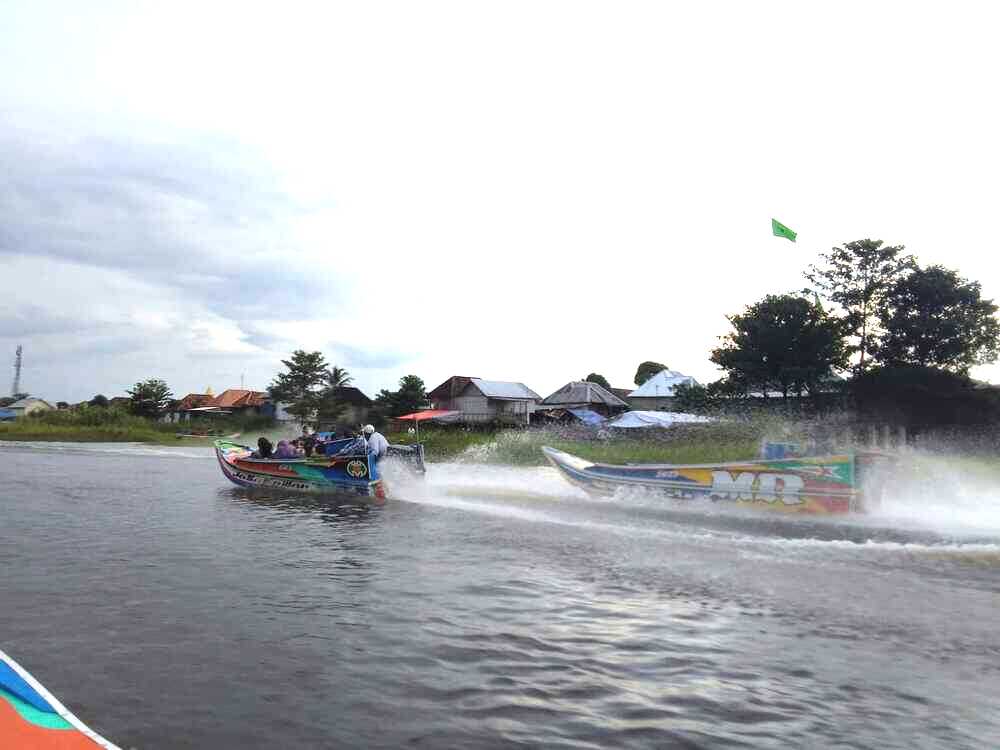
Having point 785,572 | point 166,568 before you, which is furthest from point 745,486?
point 166,568

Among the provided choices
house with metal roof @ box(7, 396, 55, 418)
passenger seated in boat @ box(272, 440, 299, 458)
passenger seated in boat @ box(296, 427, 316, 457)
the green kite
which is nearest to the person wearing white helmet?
passenger seated in boat @ box(296, 427, 316, 457)

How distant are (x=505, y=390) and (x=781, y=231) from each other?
53.5 m

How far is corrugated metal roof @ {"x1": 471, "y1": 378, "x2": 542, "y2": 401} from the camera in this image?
224 ft

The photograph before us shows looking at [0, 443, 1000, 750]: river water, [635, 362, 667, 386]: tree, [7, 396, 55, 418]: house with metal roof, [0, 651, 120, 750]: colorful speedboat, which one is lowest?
[0, 443, 1000, 750]: river water

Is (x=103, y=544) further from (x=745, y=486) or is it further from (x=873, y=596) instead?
(x=745, y=486)

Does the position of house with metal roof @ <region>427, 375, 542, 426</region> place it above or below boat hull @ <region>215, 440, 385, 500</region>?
above

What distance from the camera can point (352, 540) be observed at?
1298 cm

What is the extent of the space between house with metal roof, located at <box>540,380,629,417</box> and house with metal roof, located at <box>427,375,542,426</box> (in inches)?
90.4

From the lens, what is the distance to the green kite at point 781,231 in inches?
680

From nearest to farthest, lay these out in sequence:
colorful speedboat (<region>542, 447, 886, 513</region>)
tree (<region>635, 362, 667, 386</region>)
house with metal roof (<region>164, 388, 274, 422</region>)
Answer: colorful speedboat (<region>542, 447, 886, 513</region>) < house with metal roof (<region>164, 388, 274, 422</region>) < tree (<region>635, 362, 667, 386</region>)

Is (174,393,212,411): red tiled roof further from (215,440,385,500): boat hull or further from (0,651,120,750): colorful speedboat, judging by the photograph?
(0,651,120,750): colorful speedboat

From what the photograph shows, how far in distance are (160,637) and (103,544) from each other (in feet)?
20.1

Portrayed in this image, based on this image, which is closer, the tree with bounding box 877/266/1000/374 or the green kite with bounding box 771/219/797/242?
the green kite with bounding box 771/219/797/242

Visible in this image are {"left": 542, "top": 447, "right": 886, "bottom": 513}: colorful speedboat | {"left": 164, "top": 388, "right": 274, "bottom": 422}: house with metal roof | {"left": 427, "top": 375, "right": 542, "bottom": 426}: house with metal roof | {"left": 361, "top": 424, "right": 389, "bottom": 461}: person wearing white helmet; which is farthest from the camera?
{"left": 164, "top": 388, "right": 274, "bottom": 422}: house with metal roof
